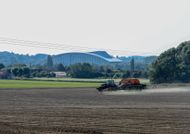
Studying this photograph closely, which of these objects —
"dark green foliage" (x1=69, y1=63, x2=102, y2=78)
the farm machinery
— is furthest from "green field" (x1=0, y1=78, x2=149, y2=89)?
"dark green foliage" (x1=69, y1=63, x2=102, y2=78)

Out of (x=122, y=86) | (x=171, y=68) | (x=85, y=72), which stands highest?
(x=85, y=72)

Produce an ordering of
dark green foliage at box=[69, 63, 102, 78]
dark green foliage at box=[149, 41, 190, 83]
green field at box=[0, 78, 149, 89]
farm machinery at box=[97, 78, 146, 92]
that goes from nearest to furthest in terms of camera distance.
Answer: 1. farm machinery at box=[97, 78, 146, 92]
2. green field at box=[0, 78, 149, 89]
3. dark green foliage at box=[149, 41, 190, 83]
4. dark green foliage at box=[69, 63, 102, 78]

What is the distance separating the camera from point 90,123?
86.9ft

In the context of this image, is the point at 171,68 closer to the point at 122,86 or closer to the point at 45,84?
the point at 45,84

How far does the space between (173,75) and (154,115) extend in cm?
9374

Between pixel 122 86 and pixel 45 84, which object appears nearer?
pixel 122 86

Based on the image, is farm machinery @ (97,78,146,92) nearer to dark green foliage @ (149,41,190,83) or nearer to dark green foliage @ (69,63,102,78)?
dark green foliage @ (149,41,190,83)

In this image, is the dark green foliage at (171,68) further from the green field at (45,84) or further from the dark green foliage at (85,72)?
the dark green foliage at (85,72)

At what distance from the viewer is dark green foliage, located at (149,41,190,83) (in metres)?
123

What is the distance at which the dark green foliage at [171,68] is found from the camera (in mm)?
123250

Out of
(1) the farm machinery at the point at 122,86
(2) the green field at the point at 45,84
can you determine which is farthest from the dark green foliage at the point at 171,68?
(1) the farm machinery at the point at 122,86

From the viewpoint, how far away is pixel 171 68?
124375 millimetres

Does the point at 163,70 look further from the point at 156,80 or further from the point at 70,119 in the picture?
the point at 70,119

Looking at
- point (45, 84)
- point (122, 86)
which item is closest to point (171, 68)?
point (45, 84)
